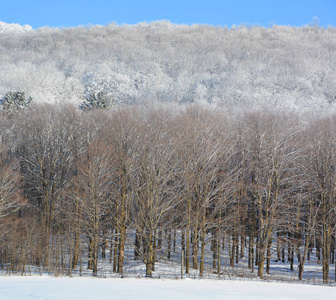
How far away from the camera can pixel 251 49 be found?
12962 centimetres

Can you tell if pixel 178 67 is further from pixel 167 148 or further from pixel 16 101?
pixel 167 148

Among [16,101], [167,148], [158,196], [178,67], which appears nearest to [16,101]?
[16,101]

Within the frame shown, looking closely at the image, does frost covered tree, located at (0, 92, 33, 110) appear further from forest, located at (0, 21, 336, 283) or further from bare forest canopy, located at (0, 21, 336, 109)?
bare forest canopy, located at (0, 21, 336, 109)

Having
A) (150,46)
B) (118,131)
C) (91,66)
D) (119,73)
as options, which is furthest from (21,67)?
(118,131)

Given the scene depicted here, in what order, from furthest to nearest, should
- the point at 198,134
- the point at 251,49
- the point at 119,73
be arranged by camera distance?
the point at 251,49
the point at 119,73
the point at 198,134

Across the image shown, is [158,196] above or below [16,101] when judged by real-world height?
below

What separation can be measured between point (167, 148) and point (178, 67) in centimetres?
9361

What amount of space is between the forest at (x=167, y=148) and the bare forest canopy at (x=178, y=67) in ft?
2.20

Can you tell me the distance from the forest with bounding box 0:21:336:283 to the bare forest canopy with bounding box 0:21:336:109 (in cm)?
67

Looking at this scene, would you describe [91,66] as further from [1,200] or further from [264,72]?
[1,200]

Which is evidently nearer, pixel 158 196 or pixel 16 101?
pixel 158 196

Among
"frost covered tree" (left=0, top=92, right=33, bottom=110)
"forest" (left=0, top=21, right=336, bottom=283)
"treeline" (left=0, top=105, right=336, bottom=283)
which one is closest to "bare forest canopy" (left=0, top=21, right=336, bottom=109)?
"forest" (left=0, top=21, right=336, bottom=283)

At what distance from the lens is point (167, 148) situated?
84.9ft

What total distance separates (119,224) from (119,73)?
91729 mm
